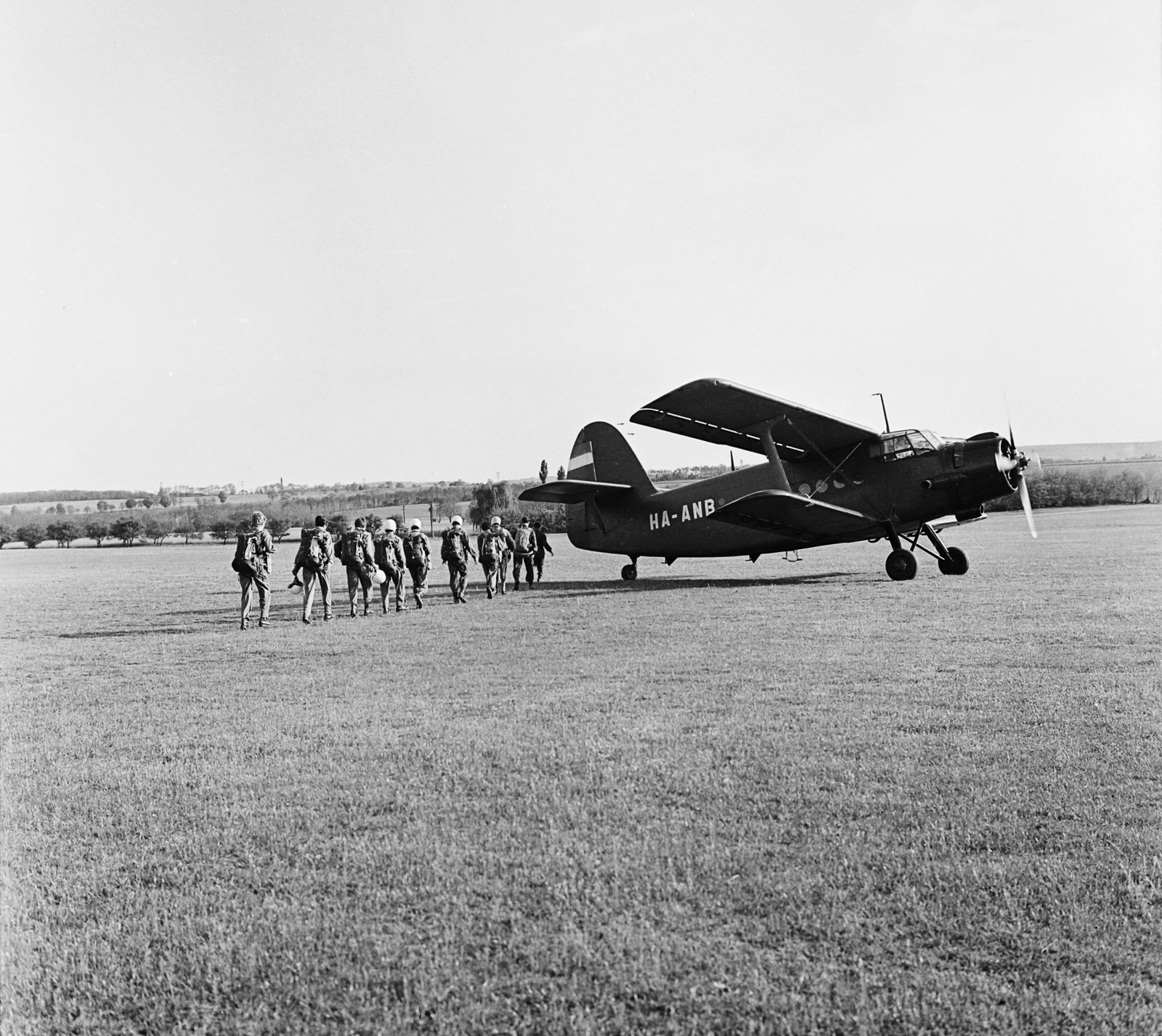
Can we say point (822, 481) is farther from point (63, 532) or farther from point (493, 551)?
point (63, 532)

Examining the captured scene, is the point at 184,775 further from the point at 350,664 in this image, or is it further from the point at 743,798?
the point at 350,664

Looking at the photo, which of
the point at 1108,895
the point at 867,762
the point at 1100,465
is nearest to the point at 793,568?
the point at 867,762

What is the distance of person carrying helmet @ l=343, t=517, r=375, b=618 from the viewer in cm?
1528

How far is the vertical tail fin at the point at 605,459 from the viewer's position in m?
21.2

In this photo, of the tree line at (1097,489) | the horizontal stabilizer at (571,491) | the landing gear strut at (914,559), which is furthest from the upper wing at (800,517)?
the tree line at (1097,489)

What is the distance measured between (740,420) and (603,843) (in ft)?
43.1

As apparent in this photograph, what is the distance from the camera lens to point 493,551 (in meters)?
19.0

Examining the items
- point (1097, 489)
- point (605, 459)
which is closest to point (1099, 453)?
point (1097, 489)

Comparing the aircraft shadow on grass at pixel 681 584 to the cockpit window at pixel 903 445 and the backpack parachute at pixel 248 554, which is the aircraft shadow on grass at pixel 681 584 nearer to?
the cockpit window at pixel 903 445

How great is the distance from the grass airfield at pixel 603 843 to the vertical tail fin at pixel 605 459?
38.2ft

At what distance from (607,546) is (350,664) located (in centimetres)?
1173

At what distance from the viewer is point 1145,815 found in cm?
433

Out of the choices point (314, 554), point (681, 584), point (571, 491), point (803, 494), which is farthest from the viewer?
point (571, 491)

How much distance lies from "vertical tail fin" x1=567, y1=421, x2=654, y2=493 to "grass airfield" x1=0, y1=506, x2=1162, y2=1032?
1163 centimetres
